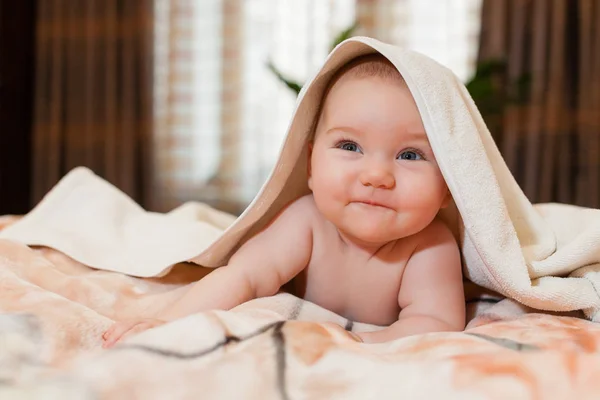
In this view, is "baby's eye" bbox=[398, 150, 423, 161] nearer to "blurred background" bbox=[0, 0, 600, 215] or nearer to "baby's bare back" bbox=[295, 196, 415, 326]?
"baby's bare back" bbox=[295, 196, 415, 326]

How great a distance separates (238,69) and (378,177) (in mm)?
2501

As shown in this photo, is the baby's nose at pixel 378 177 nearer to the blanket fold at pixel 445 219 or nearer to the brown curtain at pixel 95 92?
the blanket fold at pixel 445 219

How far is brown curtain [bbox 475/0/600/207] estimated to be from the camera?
2721 mm

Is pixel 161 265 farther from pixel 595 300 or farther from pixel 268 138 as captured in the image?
pixel 268 138

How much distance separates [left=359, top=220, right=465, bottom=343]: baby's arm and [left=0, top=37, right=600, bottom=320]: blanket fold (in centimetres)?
4

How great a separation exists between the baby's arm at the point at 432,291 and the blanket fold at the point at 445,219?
39 millimetres

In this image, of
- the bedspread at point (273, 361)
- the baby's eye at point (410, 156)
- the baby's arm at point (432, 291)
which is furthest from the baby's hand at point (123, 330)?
the baby's eye at point (410, 156)

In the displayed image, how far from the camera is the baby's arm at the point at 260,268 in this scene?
836mm

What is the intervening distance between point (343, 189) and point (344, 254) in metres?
0.14

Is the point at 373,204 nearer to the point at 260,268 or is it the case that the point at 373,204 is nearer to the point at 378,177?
the point at 378,177

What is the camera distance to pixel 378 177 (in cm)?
81

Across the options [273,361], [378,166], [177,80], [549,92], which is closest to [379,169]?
[378,166]

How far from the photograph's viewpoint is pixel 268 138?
314 cm

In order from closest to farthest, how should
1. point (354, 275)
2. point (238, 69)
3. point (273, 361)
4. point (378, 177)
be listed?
1. point (273, 361)
2. point (378, 177)
3. point (354, 275)
4. point (238, 69)
